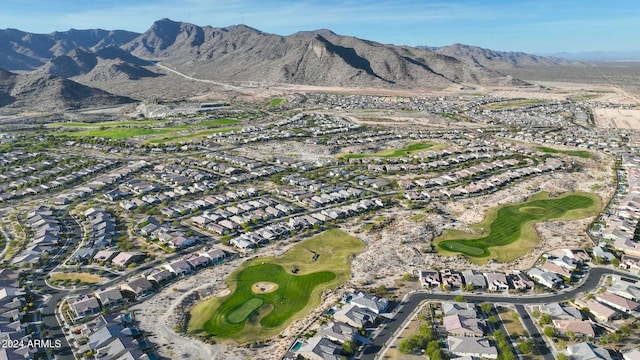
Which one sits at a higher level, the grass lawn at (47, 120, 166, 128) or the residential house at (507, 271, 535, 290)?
the grass lawn at (47, 120, 166, 128)

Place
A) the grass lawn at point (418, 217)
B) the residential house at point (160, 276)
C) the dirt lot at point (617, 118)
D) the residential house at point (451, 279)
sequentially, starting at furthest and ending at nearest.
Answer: the dirt lot at point (617, 118) → the grass lawn at point (418, 217) → the residential house at point (160, 276) → the residential house at point (451, 279)

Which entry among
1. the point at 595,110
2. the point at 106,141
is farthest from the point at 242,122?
the point at 595,110

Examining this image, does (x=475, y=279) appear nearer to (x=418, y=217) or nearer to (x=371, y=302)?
(x=371, y=302)

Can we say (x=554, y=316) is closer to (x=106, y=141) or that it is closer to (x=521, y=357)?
(x=521, y=357)

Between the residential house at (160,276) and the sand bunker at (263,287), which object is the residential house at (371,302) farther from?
the residential house at (160,276)

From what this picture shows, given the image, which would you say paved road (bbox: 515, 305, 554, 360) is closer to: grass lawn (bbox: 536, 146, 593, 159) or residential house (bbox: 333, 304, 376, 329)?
residential house (bbox: 333, 304, 376, 329)

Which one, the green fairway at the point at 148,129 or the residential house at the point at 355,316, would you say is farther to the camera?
the green fairway at the point at 148,129

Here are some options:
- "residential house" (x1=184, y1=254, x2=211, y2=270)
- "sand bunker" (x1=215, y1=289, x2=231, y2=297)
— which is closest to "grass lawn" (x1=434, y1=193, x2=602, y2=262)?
"sand bunker" (x1=215, y1=289, x2=231, y2=297)

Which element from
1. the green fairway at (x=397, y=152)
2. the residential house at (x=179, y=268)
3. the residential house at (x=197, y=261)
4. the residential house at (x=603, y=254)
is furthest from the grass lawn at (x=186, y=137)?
the residential house at (x=603, y=254)
